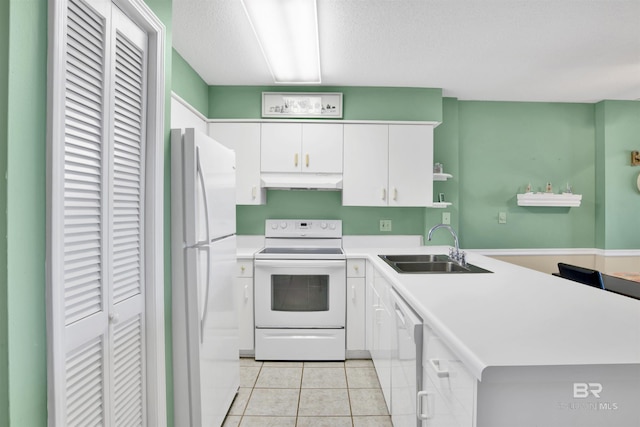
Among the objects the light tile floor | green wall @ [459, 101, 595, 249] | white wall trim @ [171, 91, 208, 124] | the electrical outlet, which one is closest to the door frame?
the light tile floor

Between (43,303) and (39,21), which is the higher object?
(39,21)

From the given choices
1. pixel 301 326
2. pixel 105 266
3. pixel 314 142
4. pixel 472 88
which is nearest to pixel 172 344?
pixel 105 266

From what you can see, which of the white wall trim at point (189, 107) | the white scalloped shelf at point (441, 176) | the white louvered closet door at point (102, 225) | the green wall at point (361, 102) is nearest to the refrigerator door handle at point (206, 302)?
the white louvered closet door at point (102, 225)

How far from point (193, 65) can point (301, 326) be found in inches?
89.9

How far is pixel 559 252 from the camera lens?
3.79 m

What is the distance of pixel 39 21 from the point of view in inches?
36.8

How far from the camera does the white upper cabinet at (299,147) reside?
3.28m

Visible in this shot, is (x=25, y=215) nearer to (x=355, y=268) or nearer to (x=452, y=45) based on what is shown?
(x=355, y=268)

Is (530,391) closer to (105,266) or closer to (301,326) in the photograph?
(105,266)

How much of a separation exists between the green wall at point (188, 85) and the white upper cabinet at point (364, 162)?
1299 millimetres

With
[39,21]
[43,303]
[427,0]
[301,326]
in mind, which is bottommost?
[301,326]

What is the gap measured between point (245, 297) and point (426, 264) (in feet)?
4.79

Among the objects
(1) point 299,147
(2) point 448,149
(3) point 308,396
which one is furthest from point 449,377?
(2) point 448,149

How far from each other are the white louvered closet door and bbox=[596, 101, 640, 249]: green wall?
14.0 ft
